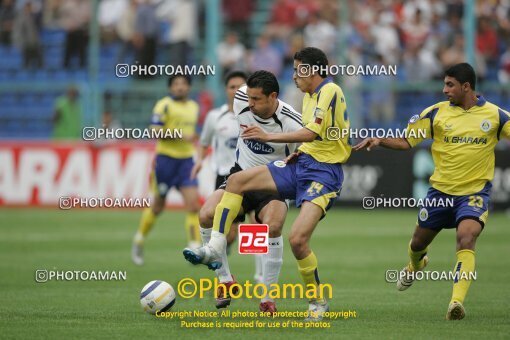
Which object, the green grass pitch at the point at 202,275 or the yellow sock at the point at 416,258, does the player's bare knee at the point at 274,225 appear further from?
the yellow sock at the point at 416,258

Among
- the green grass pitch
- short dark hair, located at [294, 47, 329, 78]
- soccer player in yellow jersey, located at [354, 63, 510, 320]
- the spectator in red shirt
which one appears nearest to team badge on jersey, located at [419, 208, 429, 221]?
soccer player in yellow jersey, located at [354, 63, 510, 320]

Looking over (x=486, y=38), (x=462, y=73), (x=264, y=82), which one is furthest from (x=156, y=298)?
(x=486, y=38)

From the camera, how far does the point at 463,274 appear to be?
9.69 m

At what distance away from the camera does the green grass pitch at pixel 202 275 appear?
360 inches

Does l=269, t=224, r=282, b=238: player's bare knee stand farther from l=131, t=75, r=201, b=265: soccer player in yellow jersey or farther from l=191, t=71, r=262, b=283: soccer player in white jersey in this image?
l=131, t=75, r=201, b=265: soccer player in yellow jersey

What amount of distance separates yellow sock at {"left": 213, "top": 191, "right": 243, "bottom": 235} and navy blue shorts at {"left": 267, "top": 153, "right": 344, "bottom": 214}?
44 centimetres

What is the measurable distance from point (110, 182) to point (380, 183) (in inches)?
245

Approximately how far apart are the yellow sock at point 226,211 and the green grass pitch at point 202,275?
103cm

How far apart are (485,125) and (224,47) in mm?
15076

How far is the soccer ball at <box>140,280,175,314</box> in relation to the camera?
991 centimetres

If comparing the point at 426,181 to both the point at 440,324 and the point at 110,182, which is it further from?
the point at 440,324

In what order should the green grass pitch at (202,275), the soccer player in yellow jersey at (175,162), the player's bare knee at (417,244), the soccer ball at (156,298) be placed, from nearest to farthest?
1. the green grass pitch at (202,275)
2. the soccer ball at (156,298)
3. the player's bare knee at (417,244)
4. the soccer player in yellow jersey at (175,162)

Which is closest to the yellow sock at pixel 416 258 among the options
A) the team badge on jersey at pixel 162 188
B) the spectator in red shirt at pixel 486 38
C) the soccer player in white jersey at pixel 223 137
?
the soccer player in white jersey at pixel 223 137

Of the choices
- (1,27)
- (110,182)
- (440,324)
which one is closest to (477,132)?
(440,324)
